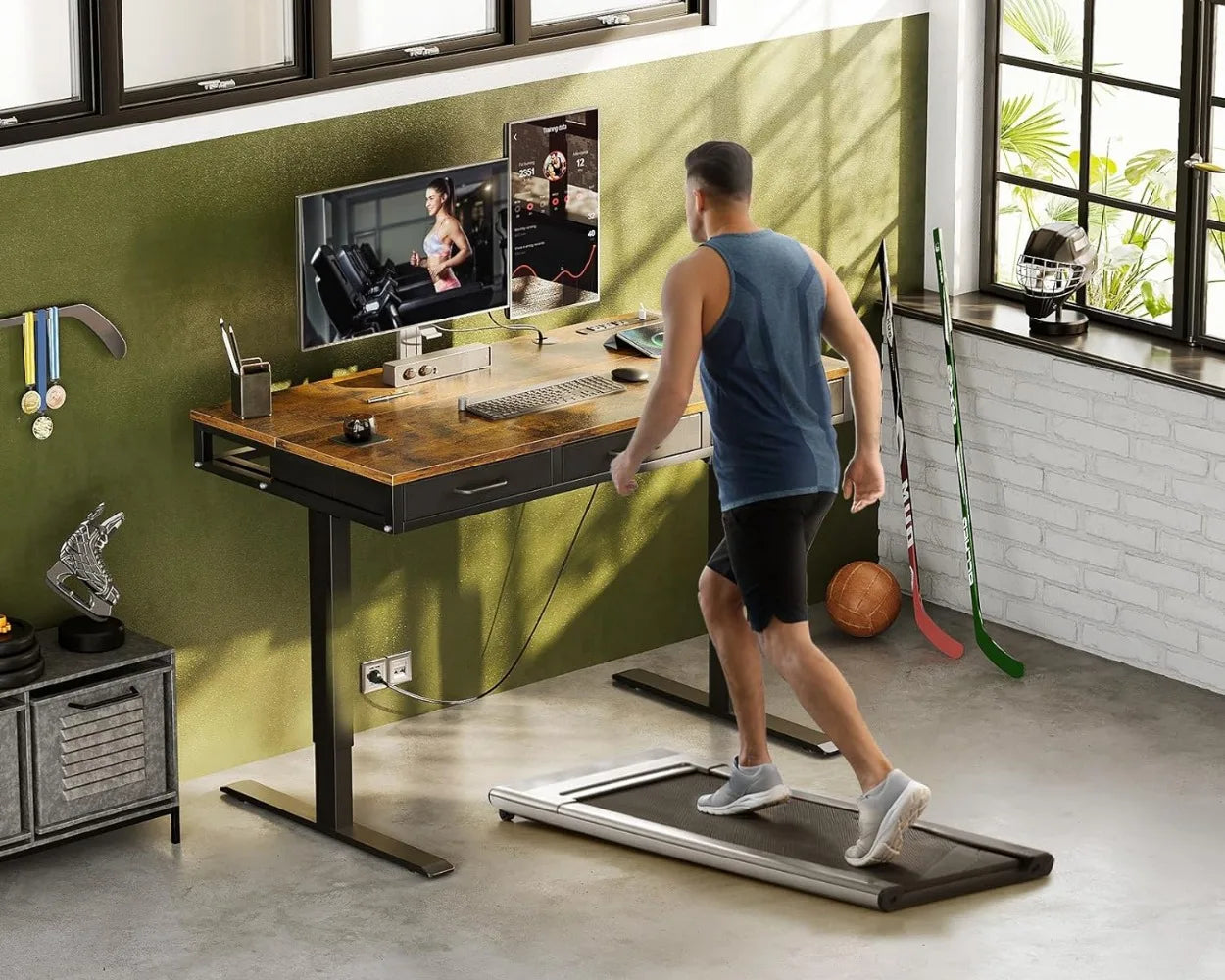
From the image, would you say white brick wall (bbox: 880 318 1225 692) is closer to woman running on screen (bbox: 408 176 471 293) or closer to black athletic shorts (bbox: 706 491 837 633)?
black athletic shorts (bbox: 706 491 837 633)

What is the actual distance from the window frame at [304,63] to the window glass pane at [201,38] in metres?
0.03

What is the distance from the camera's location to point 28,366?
5473 mm

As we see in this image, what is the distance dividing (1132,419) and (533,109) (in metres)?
1.89

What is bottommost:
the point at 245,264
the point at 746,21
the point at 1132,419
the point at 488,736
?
the point at 488,736

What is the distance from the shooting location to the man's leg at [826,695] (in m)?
5.26

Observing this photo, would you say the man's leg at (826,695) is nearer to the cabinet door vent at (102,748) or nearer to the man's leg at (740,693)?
the man's leg at (740,693)

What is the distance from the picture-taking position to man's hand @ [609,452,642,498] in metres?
5.25

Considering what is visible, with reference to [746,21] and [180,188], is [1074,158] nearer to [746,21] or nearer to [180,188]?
[746,21]

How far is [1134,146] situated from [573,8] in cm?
167

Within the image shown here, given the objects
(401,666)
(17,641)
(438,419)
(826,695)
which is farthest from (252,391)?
(826,695)

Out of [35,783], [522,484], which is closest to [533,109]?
[522,484]

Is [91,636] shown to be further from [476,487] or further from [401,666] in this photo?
[401,666]

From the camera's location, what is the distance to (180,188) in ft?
18.5

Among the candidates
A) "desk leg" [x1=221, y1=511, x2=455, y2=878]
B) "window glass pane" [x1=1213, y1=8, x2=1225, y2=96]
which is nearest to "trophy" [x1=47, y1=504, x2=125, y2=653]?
"desk leg" [x1=221, y1=511, x2=455, y2=878]
